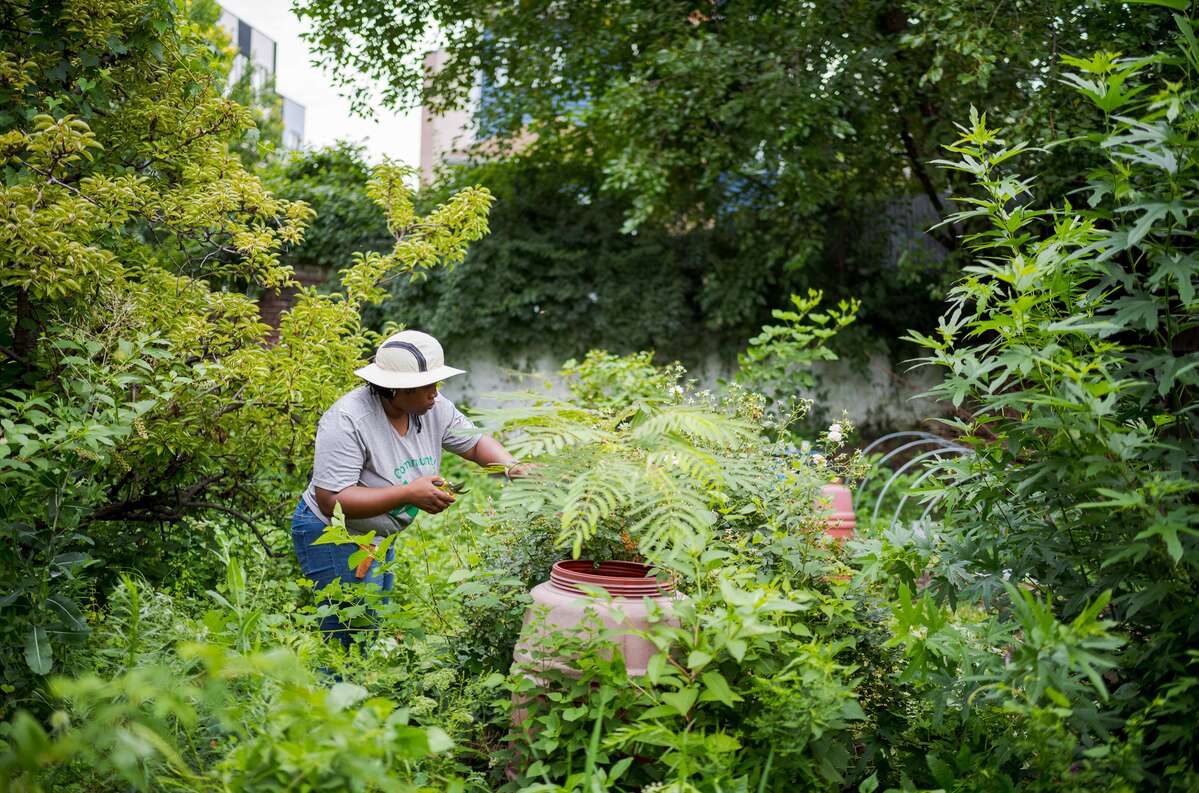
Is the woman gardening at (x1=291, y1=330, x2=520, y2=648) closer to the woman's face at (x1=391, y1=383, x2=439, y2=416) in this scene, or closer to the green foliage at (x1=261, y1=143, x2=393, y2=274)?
the woman's face at (x1=391, y1=383, x2=439, y2=416)

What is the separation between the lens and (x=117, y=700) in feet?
7.34

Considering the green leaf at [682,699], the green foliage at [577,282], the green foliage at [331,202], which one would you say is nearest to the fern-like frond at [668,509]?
the green leaf at [682,699]

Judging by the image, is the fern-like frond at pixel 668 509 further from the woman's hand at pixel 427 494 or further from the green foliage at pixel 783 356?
the green foliage at pixel 783 356

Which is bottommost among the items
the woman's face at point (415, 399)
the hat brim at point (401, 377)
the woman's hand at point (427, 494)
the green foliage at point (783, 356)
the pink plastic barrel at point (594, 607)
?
the pink plastic barrel at point (594, 607)

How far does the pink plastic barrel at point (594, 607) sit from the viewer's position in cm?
234

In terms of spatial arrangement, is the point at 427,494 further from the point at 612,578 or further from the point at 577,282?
the point at 577,282

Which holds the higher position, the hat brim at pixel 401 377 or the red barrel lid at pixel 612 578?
the hat brim at pixel 401 377

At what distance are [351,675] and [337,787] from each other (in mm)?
1050

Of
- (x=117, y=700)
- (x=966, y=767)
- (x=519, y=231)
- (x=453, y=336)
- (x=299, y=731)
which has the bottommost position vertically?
(x=966, y=767)

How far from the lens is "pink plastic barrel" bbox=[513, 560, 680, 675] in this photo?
234 centimetres

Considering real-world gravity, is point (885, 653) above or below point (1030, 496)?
below

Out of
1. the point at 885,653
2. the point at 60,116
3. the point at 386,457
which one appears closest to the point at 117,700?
the point at 386,457

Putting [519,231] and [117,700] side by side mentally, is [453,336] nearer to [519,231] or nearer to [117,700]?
[519,231]

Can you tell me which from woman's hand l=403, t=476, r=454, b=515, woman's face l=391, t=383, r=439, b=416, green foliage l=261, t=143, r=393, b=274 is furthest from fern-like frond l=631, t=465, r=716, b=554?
green foliage l=261, t=143, r=393, b=274
